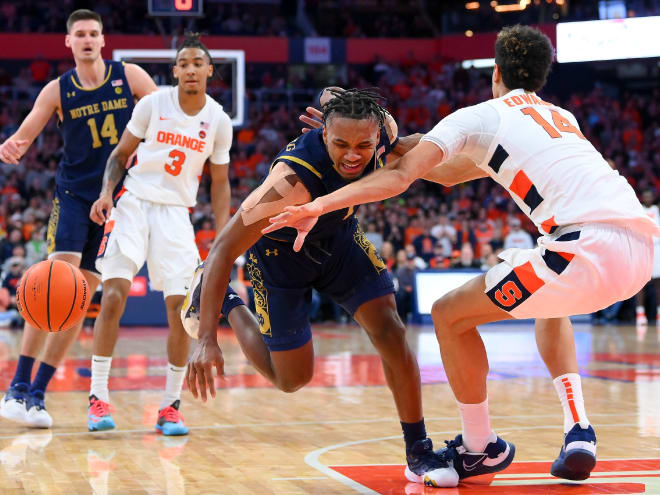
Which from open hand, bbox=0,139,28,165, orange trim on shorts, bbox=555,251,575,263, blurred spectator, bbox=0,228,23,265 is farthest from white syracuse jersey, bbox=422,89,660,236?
blurred spectator, bbox=0,228,23,265

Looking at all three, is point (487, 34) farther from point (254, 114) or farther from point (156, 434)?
point (156, 434)

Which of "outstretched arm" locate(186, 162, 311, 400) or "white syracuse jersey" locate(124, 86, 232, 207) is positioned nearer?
"outstretched arm" locate(186, 162, 311, 400)

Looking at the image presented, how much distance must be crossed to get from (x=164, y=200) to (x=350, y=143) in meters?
2.61

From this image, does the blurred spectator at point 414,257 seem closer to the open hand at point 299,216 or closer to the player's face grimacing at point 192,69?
the player's face grimacing at point 192,69

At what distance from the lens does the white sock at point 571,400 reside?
459 cm

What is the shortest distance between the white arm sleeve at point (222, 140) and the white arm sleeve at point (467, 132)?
8.83 ft

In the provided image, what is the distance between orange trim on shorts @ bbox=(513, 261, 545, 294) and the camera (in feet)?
13.7

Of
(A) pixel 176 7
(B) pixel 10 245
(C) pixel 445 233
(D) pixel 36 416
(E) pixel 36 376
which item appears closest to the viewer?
(D) pixel 36 416

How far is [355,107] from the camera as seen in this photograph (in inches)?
165

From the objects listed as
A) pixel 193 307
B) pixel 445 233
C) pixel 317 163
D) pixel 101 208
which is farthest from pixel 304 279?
pixel 445 233

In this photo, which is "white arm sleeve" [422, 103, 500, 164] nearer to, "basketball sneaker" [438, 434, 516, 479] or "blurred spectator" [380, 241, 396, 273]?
"basketball sneaker" [438, 434, 516, 479]

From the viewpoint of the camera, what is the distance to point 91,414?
6.08m

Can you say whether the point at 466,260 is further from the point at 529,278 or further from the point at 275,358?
the point at 529,278

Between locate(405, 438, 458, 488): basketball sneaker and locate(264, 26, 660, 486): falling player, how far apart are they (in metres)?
0.14
